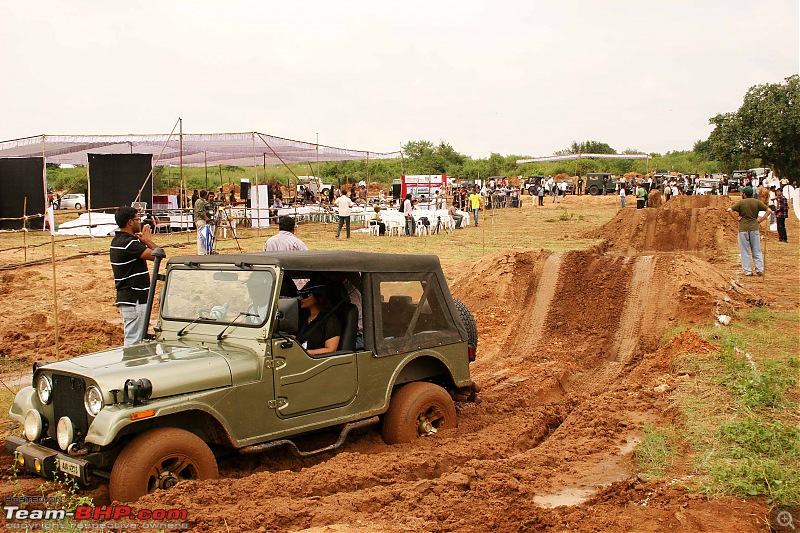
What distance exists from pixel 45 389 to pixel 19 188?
27.5 metres

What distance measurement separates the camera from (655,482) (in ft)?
18.0

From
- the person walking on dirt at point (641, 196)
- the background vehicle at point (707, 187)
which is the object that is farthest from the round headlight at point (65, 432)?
the background vehicle at point (707, 187)

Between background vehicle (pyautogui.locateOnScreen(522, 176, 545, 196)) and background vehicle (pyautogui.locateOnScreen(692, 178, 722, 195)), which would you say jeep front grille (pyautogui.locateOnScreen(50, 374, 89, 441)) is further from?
background vehicle (pyautogui.locateOnScreen(692, 178, 722, 195))

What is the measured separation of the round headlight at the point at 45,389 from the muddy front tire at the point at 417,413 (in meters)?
2.79

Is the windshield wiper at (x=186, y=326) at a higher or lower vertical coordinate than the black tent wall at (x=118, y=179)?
lower

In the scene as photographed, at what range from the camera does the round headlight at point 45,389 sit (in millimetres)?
5527

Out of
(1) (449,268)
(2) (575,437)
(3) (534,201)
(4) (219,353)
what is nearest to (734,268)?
(1) (449,268)

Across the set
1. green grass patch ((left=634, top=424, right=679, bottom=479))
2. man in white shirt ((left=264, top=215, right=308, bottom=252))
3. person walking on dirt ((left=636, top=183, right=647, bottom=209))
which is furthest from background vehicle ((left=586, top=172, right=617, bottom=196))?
green grass patch ((left=634, top=424, right=679, bottom=479))

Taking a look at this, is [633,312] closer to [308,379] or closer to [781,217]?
[308,379]

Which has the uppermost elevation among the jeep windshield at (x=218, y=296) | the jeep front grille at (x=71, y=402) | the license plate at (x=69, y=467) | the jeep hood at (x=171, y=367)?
the jeep windshield at (x=218, y=296)

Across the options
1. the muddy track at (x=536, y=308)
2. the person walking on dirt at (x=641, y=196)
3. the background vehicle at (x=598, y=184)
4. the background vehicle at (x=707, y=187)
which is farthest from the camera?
the background vehicle at (x=598, y=184)

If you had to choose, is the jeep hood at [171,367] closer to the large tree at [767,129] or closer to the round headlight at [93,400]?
the round headlight at [93,400]

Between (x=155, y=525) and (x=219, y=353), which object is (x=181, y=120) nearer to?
(x=219, y=353)

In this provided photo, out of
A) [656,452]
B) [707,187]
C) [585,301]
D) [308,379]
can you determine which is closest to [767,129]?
[707,187]
